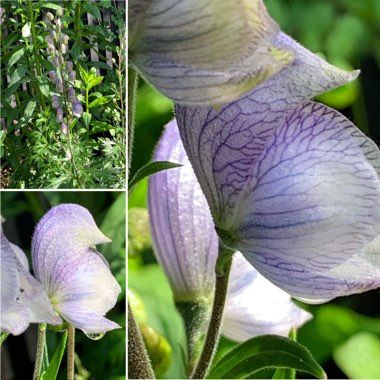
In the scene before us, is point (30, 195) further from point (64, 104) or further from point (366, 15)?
point (366, 15)

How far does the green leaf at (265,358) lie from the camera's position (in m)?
0.53

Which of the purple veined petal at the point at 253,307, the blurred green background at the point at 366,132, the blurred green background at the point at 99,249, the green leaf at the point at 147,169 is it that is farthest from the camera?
the blurred green background at the point at 366,132

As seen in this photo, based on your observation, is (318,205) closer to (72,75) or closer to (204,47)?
(204,47)

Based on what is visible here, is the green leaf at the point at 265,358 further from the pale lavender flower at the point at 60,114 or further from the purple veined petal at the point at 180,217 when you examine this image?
the pale lavender flower at the point at 60,114

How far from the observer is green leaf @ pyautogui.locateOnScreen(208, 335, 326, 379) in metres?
0.53

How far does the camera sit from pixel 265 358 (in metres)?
0.56

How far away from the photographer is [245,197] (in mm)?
→ 492

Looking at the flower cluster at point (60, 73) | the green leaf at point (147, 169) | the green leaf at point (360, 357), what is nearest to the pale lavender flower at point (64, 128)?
the flower cluster at point (60, 73)

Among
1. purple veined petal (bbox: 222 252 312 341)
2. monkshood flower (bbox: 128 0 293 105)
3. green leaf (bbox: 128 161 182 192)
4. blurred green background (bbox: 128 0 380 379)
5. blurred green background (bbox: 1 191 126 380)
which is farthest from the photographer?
blurred green background (bbox: 128 0 380 379)

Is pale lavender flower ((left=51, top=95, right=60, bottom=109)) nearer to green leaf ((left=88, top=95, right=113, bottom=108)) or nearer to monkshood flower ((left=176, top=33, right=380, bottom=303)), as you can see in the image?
green leaf ((left=88, top=95, right=113, bottom=108))

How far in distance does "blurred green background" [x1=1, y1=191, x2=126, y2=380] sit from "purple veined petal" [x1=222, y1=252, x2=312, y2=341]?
0.36 ft

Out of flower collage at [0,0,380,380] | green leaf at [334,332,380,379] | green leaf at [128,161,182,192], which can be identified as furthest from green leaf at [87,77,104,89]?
green leaf at [334,332,380,379]

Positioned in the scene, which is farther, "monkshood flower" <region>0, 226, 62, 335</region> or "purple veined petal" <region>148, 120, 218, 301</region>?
"purple veined petal" <region>148, 120, 218, 301</region>

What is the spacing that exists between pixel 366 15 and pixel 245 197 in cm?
83
